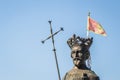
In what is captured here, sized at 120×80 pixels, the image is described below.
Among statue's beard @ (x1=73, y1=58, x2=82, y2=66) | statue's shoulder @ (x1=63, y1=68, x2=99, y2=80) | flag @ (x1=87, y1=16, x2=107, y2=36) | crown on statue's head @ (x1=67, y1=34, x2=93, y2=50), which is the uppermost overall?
flag @ (x1=87, y1=16, x2=107, y2=36)

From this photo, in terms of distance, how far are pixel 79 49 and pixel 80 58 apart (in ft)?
1.27

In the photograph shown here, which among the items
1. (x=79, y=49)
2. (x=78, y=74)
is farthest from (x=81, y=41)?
(x=78, y=74)

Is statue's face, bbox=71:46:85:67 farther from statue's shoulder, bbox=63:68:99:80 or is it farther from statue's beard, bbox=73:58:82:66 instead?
statue's shoulder, bbox=63:68:99:80

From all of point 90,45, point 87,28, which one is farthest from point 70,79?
point 87,28

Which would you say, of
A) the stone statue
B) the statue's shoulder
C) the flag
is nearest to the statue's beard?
the stone statue

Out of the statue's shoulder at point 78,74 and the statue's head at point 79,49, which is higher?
the statue's head at point 79,49

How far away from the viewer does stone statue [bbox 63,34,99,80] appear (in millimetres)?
19953

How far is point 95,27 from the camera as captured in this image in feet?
75.3


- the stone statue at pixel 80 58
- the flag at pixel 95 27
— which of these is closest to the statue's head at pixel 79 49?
the stone statue at pixel 80 58

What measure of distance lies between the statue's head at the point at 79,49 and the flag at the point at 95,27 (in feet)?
5.84

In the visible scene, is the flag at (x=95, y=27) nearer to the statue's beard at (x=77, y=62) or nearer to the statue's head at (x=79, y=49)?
the statue's head at (x=79, y=49)

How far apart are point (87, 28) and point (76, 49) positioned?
2.31m

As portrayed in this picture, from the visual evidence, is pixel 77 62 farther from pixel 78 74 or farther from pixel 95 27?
pixel 95 27

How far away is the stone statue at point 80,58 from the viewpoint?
19953mm
